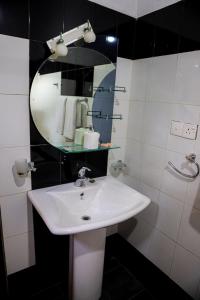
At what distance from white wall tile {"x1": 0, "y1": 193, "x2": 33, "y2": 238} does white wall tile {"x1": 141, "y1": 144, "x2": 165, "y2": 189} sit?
90 centimetres

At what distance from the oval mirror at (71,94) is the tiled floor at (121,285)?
104 cm

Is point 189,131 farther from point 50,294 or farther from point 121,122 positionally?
point 50,294

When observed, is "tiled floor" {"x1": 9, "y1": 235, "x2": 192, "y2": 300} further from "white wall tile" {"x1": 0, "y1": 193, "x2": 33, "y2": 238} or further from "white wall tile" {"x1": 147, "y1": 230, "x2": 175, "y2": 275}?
"white wall tile" {"x1": 0, "y1": 193, "x2": 33, "y2": 238}

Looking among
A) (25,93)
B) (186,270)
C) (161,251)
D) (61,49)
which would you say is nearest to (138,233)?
(161,251)

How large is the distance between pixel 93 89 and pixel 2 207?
101 cm

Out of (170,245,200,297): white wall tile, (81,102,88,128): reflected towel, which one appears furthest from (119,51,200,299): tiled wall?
(81,102,88,128): reflected towel

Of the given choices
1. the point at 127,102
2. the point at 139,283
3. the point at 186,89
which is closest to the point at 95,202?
the point at 139,283

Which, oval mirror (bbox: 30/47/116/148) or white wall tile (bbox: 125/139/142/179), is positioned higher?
oval mirror (bbox: 30/47/116/148)

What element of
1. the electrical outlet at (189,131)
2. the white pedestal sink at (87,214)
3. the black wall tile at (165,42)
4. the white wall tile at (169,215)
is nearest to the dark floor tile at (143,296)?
the white pedestal sink at (87,214)

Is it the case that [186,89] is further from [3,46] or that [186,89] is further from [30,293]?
[30,293]

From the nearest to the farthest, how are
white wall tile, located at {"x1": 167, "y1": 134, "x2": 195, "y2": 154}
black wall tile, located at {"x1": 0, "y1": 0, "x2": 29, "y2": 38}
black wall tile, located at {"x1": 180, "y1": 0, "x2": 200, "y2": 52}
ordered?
1. black wall tile, located at {"x1": 0, "y1": 0, "x2": 29, "y2": 38}
2. black wall tile, located at {"x1": 180, "y1": 0, "x2": 200, "y2": 52}
3. white wall tile, located at {"x1": 167, "y1": 134, "x2": 195, "y2": 154}

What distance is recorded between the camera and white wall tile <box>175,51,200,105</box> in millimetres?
1198

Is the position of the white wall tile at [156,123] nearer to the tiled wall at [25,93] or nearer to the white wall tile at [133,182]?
the white wall tile at [133,182]

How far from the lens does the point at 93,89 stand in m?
1.46
